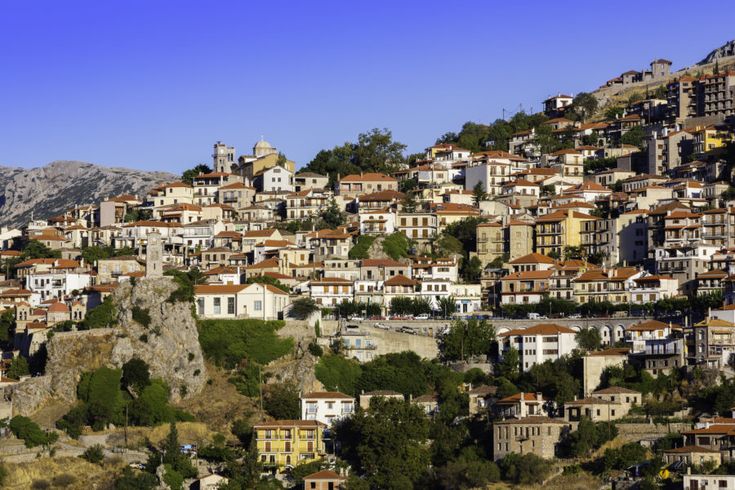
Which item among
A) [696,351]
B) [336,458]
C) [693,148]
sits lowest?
[336,458]

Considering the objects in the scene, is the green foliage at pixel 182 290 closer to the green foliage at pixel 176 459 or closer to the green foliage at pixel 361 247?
the green foliage at pixel 176 459

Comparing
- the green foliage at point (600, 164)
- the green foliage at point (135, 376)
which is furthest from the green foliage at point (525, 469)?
the green foliage at point (600, 164)

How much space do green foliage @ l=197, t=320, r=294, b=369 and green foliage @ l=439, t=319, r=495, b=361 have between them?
763 centimetres

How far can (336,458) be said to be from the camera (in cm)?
6600

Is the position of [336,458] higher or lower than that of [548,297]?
lower

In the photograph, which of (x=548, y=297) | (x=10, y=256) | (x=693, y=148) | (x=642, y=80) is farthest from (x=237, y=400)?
(x=642, y=80)

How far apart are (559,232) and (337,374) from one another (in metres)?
20.6

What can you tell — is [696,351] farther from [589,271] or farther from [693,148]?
[693,148]

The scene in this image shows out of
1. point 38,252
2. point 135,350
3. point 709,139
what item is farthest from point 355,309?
point 709,139

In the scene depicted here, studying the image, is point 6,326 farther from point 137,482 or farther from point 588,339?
point 588,339

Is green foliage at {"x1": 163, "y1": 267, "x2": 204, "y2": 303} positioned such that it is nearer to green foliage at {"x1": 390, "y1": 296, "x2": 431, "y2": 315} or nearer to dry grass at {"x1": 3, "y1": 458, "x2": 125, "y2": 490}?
dry grass at {"x1": 3, "y1": 458, "x2": 125, "y2": 490}

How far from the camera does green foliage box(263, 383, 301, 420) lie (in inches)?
2699

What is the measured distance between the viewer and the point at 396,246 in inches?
3413

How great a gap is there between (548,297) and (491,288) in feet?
14.7
